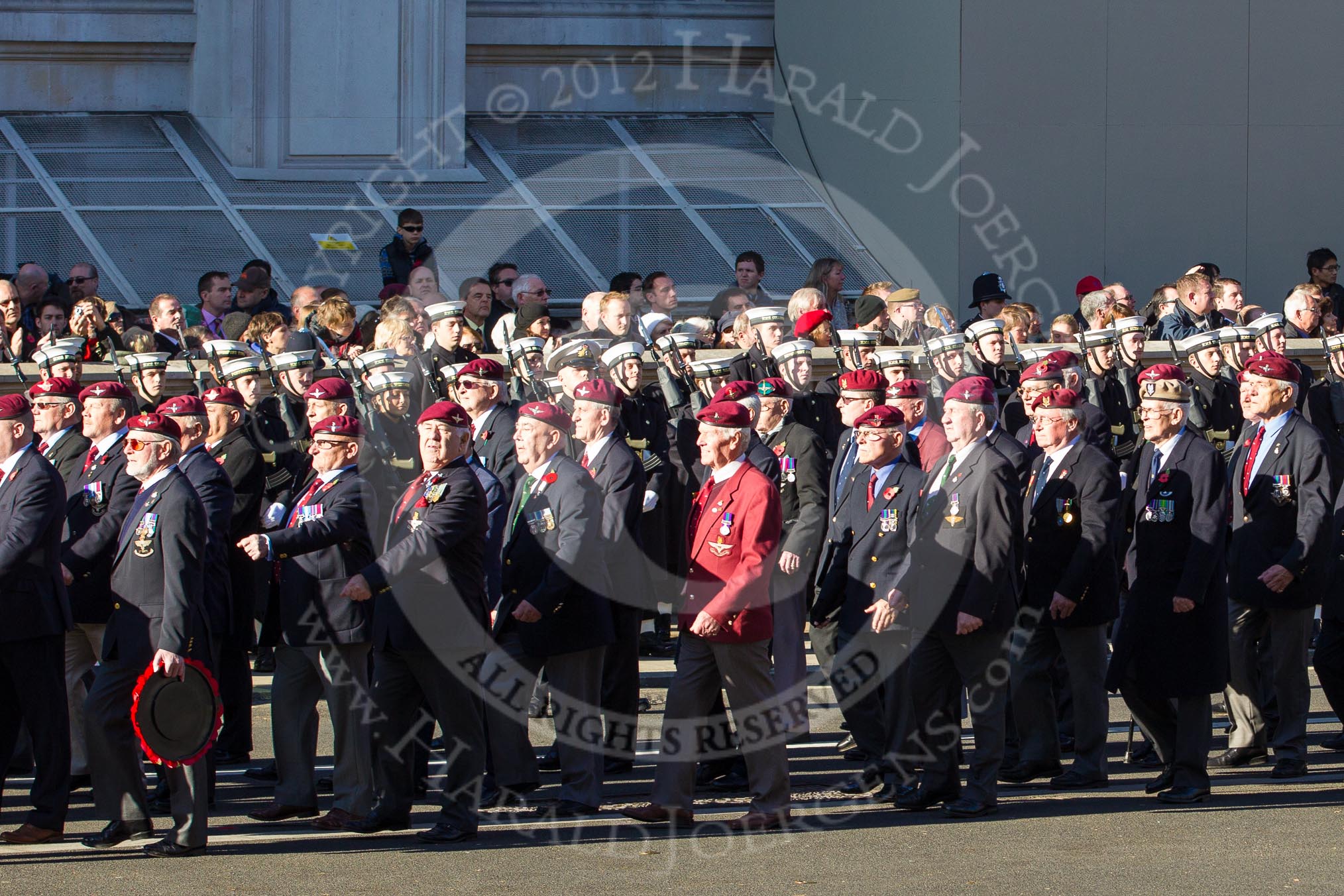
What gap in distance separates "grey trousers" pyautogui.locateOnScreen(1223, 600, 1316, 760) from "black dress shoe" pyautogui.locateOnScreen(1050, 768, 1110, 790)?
79 centimetres

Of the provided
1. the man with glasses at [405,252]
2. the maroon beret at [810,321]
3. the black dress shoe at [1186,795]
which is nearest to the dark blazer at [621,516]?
the black dress shoe at [1186,795]

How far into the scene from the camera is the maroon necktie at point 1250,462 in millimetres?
9594

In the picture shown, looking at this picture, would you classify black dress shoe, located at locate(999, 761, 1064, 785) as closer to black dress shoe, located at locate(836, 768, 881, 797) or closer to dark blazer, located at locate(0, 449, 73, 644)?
black dress shoe, located at locate(836, 768, 881, 797)

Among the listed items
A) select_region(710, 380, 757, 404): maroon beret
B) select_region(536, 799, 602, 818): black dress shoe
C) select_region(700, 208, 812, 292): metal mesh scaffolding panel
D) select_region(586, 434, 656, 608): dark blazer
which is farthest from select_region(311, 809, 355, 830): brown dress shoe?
select_region(700, 208, 812, 292): metal mesh scaffolding panel

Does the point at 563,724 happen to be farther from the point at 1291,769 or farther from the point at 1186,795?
the point at 1291,769

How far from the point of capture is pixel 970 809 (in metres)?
8.37

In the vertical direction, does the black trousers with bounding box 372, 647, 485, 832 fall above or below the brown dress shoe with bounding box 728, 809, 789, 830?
above

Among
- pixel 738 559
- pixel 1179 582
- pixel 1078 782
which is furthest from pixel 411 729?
pixel 1179 582

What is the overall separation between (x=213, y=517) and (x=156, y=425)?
0.65 meters

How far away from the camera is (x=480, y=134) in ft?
64.1

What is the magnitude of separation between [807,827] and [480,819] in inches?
53.5

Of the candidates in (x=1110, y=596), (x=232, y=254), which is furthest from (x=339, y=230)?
(x=1110, y=596)

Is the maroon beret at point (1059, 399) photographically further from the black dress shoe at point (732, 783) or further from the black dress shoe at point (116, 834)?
the black dress shoe at point (116, 834)

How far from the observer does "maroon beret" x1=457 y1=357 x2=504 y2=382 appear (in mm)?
10156
